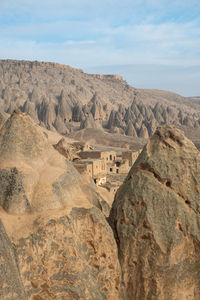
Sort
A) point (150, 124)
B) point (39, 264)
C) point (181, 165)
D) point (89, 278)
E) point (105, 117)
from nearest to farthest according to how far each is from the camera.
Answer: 1. point (39, 264)
2. point (89, 278)
3. point (181, 165)
4. point (150, 124)
5. point (105, 117)

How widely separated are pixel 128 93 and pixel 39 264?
118 meters

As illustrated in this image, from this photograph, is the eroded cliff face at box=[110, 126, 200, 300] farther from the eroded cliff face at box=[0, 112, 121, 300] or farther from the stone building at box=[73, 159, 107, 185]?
the stone building at box=[73, 159, 107, 185]

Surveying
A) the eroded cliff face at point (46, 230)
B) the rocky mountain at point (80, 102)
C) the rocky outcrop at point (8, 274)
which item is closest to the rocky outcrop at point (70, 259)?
the eroded cliff face at point (46, 230)

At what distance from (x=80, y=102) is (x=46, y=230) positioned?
7072 cm

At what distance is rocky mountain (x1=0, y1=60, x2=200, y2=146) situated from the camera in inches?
2416

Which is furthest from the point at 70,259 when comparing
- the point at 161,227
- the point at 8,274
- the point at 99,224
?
the point at 161,227

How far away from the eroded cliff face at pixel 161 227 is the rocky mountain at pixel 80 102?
49.1 meters

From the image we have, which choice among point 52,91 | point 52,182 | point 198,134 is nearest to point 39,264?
point 52,182

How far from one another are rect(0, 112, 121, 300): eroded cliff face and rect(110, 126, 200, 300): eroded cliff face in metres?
0.37

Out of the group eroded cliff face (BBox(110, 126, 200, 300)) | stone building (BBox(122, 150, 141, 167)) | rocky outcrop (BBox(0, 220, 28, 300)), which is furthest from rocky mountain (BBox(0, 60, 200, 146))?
rocky outcrop (BBox(0, 220, 28, 300))

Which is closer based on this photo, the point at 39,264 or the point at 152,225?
the point at 39,264

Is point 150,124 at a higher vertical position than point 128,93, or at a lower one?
lower

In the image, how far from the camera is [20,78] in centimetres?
10125

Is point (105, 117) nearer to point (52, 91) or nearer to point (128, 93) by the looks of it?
point (52, 91)
